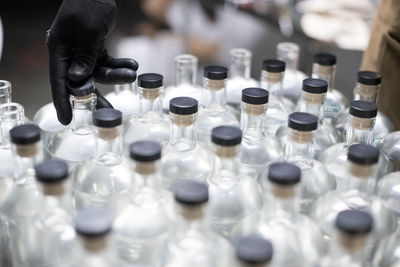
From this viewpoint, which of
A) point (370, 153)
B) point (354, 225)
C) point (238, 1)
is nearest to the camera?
point (354, 225)

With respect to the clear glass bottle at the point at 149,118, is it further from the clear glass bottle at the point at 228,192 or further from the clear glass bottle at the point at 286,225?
the clear glass bottle at the point at 286,225

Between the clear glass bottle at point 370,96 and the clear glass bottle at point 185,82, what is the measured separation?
1.04ft

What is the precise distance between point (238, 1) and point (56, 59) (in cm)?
237

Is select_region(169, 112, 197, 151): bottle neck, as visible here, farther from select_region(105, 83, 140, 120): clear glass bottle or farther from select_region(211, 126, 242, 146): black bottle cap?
select_region(105, 83, 140, 120): clear glass bottle

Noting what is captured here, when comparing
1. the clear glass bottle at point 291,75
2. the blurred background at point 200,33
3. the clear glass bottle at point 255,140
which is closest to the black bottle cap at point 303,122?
the clear glass bottle at point 255,140

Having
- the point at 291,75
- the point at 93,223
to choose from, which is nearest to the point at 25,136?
the point at 93,223

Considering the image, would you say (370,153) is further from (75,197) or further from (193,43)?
(193,43)

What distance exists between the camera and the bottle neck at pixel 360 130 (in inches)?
39.4

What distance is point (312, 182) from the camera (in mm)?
955

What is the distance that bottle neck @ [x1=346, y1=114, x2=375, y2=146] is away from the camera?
1.00m

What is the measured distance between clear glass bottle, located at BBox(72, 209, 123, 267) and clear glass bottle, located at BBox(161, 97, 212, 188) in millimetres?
263

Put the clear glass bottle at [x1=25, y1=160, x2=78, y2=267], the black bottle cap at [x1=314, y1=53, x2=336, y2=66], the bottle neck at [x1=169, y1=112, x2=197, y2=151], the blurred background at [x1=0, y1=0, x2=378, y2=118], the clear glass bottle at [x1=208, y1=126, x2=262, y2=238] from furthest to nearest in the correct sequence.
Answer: the blurred background at [x1=0, y1=0, x2=378, y2=118] → the black bottle cap at [x1=314, y1=53, x2=336, y2=66] → the bottle neck at [x1=169, y1=112, x2=197, y2=151] → the clear glass bottle at [x1=208, y1=126, x2=262, y2=238] → the clear glass bottle at [x1=25, y1=160, x2=78, y2=267]

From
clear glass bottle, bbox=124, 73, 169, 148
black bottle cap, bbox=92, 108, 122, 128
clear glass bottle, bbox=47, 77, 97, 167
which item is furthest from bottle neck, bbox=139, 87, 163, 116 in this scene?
black bottle cap, bbox=92, 108, 122, 128

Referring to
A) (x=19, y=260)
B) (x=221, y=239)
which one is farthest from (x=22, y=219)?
(x=221, y=239)
